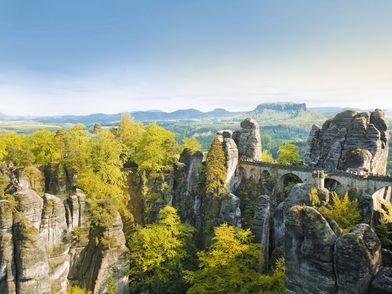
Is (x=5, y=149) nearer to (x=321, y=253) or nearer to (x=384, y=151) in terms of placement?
(x=321, y=253)

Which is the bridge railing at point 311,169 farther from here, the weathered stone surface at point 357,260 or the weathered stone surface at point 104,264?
the weathered stone surface at point 104,264

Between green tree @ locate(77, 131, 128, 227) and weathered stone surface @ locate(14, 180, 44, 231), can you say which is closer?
weathered stone surface @ locate(14, 180, 44, 231)

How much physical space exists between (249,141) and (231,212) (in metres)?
16.0

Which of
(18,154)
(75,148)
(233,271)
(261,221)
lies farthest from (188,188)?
(18,154)

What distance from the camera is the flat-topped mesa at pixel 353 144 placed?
52.1 m

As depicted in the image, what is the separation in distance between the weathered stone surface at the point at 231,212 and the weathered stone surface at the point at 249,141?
11.8 meters

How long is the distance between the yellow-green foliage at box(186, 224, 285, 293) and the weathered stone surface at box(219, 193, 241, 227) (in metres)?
9.03

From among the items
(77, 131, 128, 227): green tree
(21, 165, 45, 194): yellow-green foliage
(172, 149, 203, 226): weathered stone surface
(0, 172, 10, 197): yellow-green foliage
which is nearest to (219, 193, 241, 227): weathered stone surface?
(172, 149, 203, 226): weathered stone surface

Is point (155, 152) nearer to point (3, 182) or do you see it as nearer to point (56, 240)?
point (56, 240)

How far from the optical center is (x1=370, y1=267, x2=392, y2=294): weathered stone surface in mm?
22625

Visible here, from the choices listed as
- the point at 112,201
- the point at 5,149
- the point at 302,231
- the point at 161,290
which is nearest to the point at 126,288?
the point at 161,290

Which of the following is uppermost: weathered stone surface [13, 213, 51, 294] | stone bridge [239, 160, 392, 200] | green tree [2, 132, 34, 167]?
green tree [2, 132, 34, 167]

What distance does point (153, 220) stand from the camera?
2222 inches

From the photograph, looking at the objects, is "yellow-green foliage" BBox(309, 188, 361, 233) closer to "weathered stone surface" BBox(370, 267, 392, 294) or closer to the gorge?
the gorge
